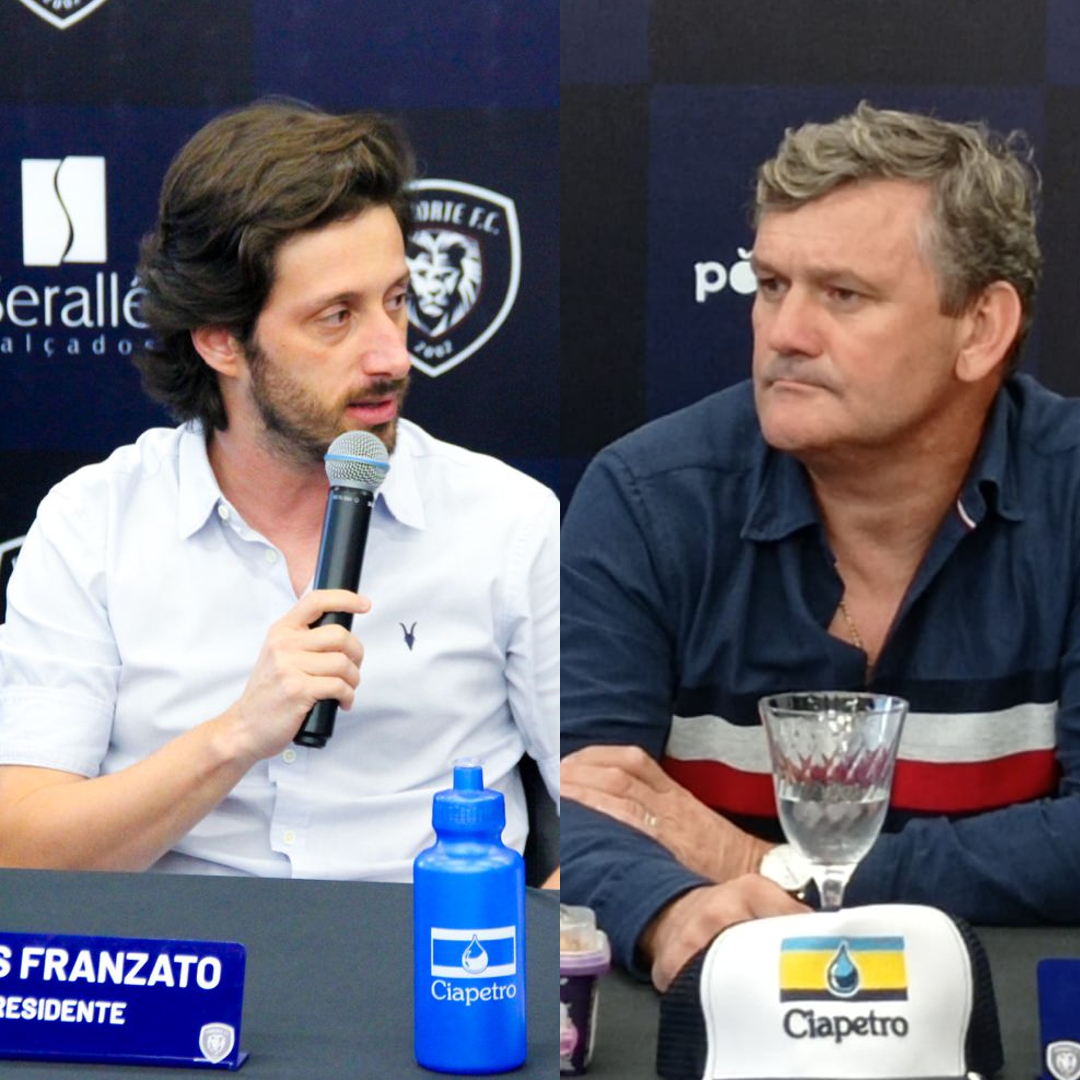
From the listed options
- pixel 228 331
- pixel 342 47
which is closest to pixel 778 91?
pixel 342 47

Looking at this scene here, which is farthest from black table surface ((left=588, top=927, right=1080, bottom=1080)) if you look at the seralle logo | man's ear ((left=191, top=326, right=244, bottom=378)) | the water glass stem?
the seralle logo

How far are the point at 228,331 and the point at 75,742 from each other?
0.52 meters

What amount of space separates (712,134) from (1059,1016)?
29.1 inches

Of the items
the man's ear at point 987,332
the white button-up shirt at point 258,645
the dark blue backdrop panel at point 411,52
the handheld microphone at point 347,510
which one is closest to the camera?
the man's ear at point 987,332

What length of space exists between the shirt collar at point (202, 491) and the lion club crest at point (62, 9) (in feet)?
1.59

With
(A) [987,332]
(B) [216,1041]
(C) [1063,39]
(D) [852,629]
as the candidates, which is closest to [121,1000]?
(B) [216,1041]

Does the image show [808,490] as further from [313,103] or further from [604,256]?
[313,103]

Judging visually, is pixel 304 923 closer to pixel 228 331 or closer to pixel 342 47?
pixel 228 331

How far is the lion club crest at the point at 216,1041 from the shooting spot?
1295 millimetres

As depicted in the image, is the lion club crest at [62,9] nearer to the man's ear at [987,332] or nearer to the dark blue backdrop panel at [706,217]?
the dark blue backdrop panel at [706,217]

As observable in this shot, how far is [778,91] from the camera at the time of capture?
138 centimetres

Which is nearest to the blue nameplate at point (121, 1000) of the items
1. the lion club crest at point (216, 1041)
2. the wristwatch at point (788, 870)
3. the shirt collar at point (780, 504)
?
the lion club crest at point (216, 1041)

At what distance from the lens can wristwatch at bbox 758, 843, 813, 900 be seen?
1345mm

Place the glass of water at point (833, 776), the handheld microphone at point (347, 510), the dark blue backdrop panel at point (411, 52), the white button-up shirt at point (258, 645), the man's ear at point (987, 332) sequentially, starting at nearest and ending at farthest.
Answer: the glass of water at point (833, 776), the man's ear at point (987, 332), the handheld microphone at point (347, 510), the dark blue backdrop panel at point (411, 52), the white button-up shirt at point (258, 645)
